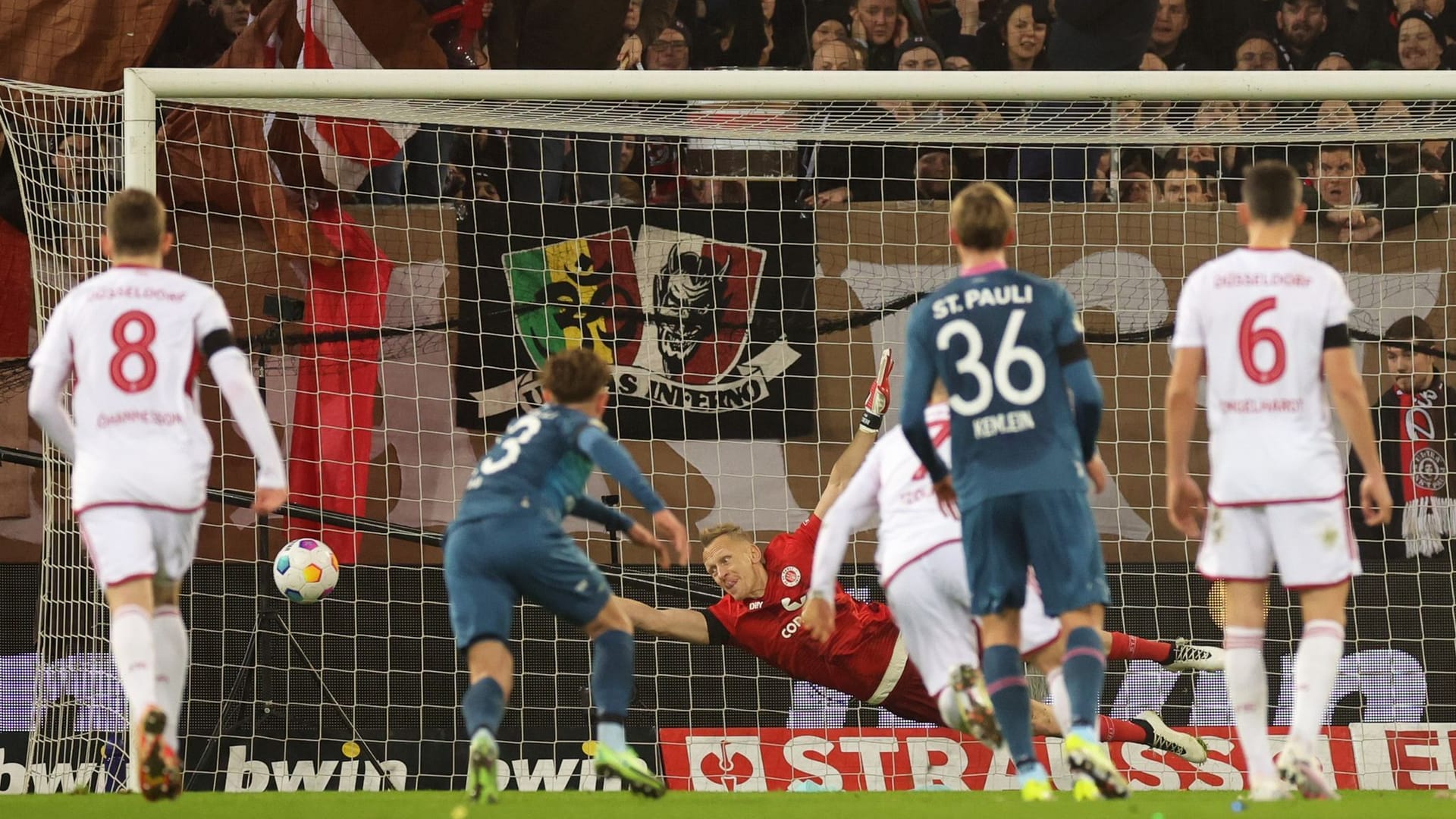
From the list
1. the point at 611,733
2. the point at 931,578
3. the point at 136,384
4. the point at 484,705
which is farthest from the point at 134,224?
the point at 931,578

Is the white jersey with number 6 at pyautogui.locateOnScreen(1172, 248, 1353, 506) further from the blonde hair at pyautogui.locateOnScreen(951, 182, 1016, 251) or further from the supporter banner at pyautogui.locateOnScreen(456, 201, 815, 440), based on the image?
the supporter banner at pyautogui.locateOnScreen(456, 201, 815, 440)

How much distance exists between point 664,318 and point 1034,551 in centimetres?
505

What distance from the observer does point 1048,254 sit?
384 inches

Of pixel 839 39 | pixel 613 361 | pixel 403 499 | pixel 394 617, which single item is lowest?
pixel 394 617

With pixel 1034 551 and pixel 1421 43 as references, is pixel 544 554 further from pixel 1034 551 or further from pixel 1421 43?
pixel 1421 43

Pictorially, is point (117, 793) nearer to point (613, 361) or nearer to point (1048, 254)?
point (613, 361)

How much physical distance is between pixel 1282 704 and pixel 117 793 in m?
6.27

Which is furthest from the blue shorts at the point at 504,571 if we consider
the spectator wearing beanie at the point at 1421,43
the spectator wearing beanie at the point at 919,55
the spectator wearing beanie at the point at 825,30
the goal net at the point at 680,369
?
the spectator wearing beanie at the point at 1421,43

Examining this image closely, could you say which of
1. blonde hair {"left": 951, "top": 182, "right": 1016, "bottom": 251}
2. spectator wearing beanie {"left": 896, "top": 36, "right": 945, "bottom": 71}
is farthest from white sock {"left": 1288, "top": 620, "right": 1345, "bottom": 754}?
spectator wearing beanie {"left": 896, "top": 36, "right": 945, "bottom": 71}

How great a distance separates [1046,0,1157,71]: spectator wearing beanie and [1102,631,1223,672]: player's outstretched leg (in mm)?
4007

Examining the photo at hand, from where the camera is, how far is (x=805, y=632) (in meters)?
7.80

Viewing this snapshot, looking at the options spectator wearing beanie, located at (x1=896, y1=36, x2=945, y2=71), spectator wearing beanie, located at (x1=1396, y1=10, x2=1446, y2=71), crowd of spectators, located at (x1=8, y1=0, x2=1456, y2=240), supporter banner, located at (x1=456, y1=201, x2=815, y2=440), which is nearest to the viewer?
supporter banner, located at (x1=456, y1=201, x2=815, y2=440)

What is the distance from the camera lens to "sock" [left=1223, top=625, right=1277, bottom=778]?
491 cm

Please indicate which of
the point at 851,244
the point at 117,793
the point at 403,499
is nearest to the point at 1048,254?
the point at 851,244
